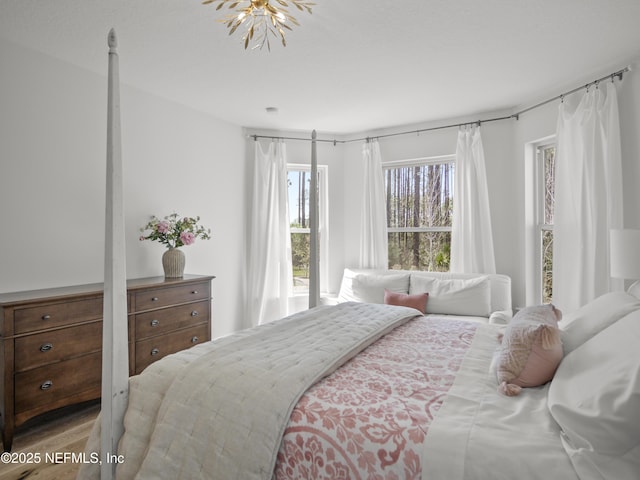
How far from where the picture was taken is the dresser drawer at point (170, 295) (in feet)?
9.49

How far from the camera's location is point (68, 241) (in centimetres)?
288

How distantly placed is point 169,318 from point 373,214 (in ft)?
8.40

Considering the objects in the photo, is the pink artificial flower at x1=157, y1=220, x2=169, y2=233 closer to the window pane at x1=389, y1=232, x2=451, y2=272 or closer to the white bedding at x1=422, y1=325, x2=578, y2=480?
the window pane at x1=389, y1=232, x2=451, y2=272

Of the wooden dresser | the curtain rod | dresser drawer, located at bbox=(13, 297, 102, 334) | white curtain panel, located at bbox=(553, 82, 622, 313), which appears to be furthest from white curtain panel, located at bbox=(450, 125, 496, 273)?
dresser drawer, located at bbox=(13, 297, 102, 334)

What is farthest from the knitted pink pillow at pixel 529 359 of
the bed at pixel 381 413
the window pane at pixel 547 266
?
the window pane at pixel 547 266

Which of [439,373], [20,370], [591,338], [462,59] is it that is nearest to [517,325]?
[591,338]

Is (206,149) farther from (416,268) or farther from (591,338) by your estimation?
(591,338)

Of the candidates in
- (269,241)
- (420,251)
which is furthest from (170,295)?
(420,251)

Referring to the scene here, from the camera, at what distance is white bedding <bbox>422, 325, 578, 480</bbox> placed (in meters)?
0.98

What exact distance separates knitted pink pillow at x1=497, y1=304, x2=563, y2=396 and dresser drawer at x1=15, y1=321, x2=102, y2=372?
247cm

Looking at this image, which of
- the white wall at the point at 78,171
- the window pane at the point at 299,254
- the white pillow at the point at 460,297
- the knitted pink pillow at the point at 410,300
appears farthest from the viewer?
the window pane at the point at 299,254

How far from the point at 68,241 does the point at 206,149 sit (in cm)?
171

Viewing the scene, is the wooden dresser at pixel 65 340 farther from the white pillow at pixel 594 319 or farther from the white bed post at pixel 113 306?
the white pillow at pixel 594 319

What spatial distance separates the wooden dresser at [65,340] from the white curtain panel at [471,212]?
2.79 meters
